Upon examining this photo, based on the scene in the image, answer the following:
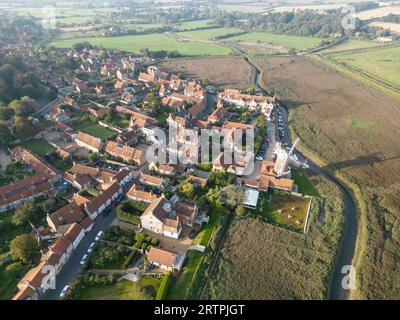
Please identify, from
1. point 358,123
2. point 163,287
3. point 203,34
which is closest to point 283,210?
point 163,287

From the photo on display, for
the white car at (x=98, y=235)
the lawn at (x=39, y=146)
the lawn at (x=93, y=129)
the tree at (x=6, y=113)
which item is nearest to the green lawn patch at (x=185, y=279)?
the white car at (x=98, y=235)

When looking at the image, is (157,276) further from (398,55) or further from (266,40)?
(266,40)

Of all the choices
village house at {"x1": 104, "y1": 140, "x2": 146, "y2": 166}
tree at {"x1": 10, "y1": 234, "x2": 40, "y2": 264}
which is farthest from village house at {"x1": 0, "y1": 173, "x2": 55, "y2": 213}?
village house at {"x1": 104, "y1": 140, "x2": 146, "y2": 166}

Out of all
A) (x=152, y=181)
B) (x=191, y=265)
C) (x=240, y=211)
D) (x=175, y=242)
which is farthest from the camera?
(x=152, y=181)

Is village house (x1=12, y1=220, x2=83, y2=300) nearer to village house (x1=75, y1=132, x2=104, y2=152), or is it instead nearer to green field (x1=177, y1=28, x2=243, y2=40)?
village house (x1=75, y1=132, x2=104, y2=152)

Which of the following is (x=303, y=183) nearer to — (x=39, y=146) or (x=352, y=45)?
(x=39, y=146)

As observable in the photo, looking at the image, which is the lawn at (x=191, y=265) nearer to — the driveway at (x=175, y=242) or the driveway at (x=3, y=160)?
the driveway at (x=175, y=242)
